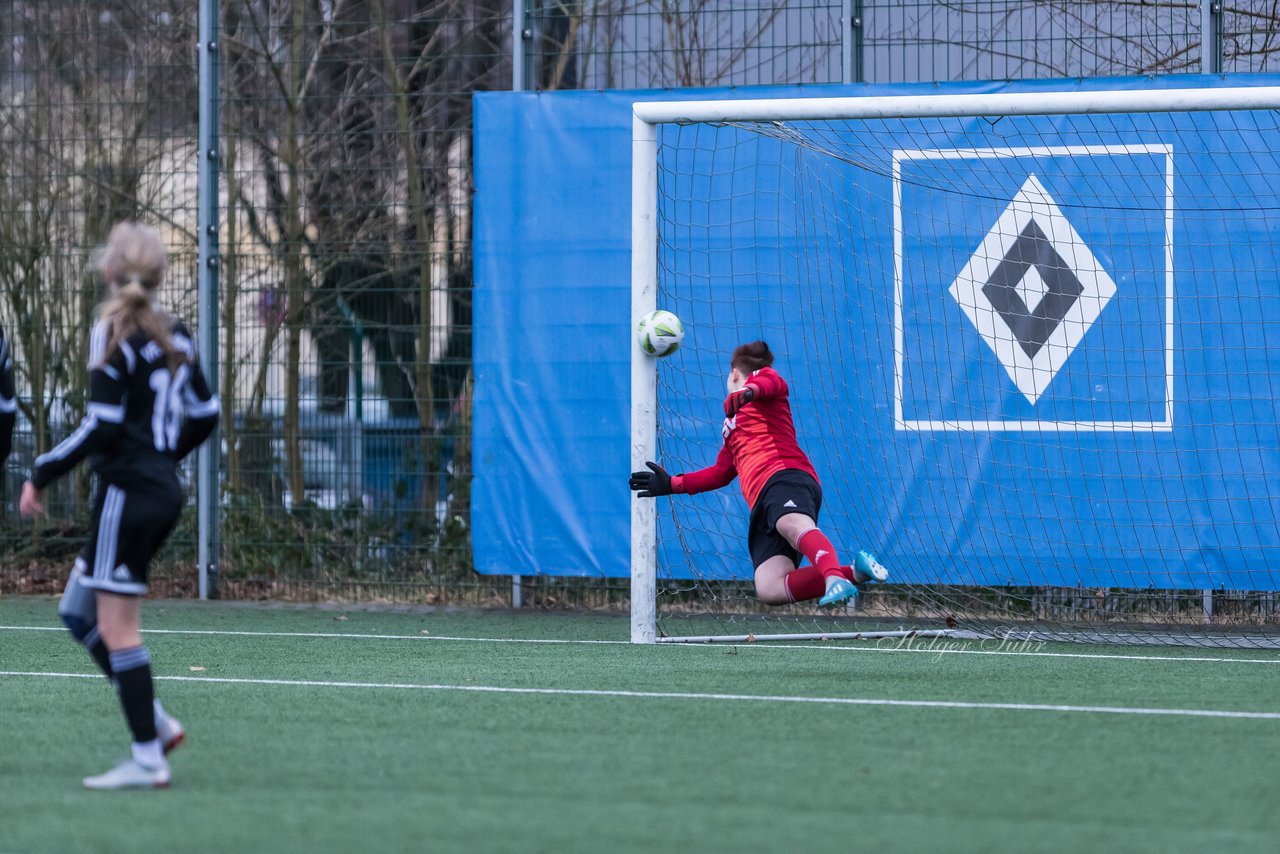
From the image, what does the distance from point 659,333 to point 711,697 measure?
8.45 feet

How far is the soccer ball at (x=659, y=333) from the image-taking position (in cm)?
895

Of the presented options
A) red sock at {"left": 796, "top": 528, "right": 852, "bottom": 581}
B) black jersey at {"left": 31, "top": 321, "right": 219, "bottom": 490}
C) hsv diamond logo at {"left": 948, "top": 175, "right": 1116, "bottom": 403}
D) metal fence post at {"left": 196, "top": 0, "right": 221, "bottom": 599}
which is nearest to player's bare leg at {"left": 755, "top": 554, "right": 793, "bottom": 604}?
red sock at {"left": 796, "top": 528, "right": 852, "bottom": 581}

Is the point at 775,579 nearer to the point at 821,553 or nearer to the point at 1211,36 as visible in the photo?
the point at 821,553

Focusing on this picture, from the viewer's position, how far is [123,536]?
16.1 ft

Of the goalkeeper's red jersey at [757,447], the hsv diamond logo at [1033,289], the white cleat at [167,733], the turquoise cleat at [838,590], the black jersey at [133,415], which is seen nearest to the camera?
the black jersey at [133,415]

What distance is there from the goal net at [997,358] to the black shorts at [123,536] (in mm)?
5310

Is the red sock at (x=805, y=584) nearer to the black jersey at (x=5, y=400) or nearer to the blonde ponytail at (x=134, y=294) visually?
the black jersey at (x=5, y=400)

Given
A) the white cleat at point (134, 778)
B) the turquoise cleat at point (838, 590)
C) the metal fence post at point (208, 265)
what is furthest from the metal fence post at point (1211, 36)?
the white cleat at point (134, 778)

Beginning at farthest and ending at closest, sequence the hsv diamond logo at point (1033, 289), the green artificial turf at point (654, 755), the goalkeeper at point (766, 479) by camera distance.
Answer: the hsv diamond logo at point (1033, 289) < the goalkeeper at point (766, 479) < the green artificial turf at point (654, 755)

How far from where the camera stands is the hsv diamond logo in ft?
33.9

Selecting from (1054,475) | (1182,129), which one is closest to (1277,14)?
(1182,129)

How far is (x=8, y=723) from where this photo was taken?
249 inches

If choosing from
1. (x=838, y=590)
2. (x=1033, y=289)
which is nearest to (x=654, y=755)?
(x=838, y=590)

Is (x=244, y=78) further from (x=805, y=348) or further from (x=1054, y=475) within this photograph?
(x=1054, y=475)
